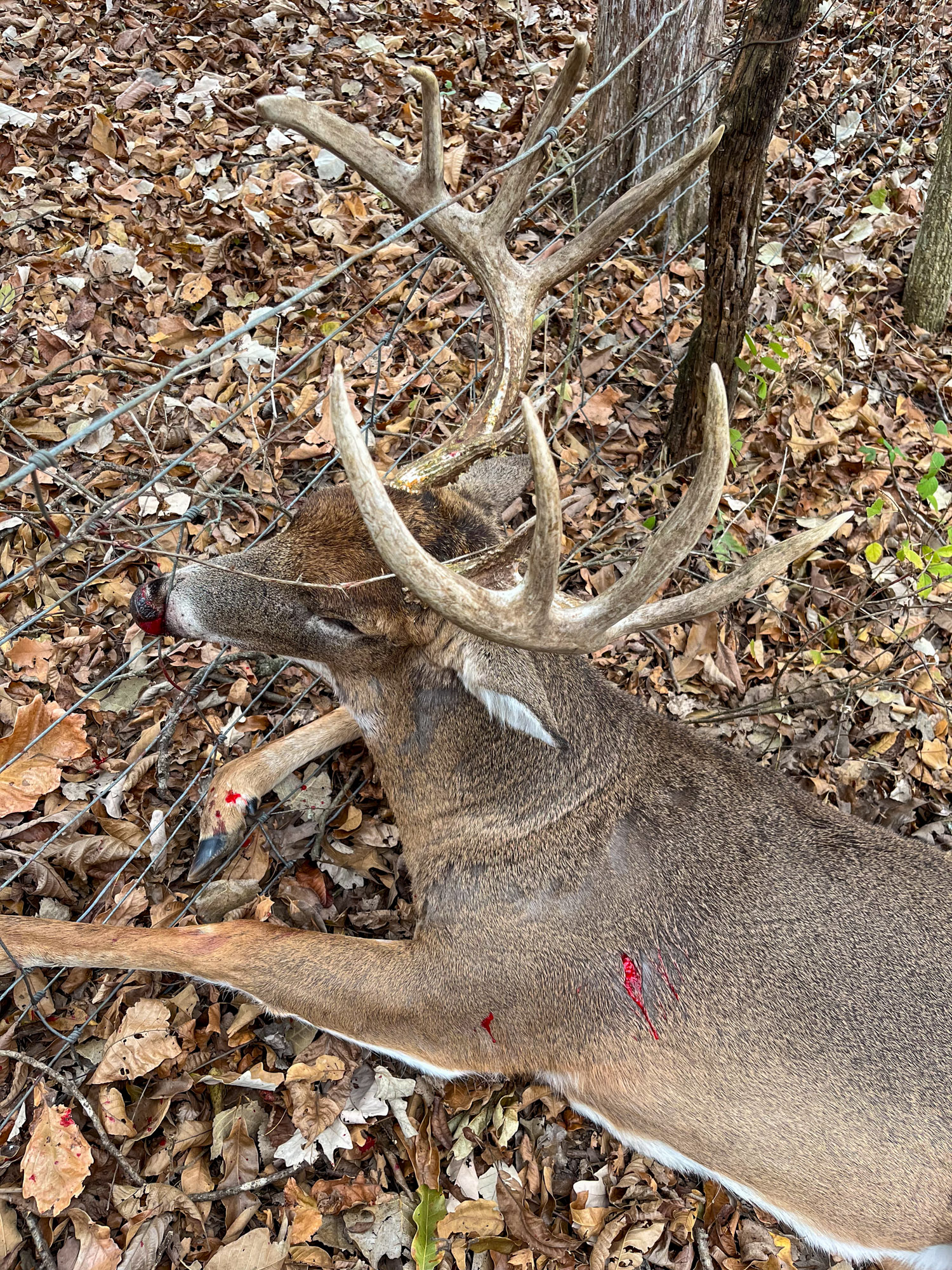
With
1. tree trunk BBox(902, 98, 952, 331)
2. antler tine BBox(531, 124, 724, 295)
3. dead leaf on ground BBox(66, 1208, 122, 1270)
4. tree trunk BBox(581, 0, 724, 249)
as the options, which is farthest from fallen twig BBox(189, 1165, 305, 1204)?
tree trunk BBox(902, 98, 952, 331)

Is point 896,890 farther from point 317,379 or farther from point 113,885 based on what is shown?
point 317,379

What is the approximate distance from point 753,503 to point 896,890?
8.80 ft

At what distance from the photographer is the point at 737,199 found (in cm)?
411

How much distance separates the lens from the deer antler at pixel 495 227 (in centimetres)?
315

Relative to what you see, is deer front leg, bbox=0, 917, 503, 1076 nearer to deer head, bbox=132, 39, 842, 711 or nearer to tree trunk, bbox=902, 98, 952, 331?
deer head, bbox=132, 39, 842, 711

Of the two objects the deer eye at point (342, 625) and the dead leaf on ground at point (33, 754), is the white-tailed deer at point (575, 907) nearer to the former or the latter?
the deer eye at point (342, 625)

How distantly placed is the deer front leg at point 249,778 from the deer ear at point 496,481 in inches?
41.2

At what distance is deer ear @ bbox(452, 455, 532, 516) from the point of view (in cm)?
357

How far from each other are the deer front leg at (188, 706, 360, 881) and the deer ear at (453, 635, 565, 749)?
0.93 meters

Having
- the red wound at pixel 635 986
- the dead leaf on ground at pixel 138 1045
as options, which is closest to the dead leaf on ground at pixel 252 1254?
the dead leaf on ground at pixel 138 1045

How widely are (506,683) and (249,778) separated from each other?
161cm

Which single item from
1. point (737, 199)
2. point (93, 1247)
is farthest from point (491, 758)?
point (737, 199)

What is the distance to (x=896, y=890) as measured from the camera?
128 inches

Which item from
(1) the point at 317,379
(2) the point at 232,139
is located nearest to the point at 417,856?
(1) the point at 317,379
